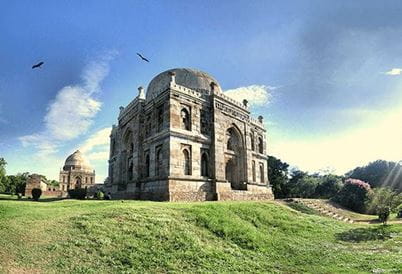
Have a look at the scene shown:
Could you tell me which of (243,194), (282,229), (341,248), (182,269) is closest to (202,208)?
(282,229)

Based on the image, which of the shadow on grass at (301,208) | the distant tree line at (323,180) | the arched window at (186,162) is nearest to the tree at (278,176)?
the distant tree line at (323,180)

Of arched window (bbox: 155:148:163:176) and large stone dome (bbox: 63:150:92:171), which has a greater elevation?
large stone dome (bbox: 63:150:92:171)

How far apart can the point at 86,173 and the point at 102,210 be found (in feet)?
164

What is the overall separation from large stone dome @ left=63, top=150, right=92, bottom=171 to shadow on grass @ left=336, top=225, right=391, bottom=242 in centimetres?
5430

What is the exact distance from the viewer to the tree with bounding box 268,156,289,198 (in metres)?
42.5

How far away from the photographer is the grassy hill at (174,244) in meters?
8.22

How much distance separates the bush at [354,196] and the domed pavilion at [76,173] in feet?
149

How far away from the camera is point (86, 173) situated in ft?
190

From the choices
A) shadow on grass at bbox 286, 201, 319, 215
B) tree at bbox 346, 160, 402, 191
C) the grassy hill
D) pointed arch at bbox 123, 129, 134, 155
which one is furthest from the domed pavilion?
tree at bbox 346, 160, 402, 191

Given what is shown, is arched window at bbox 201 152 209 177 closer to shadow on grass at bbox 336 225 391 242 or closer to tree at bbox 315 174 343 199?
shadow on grass at bbox 336 225 391 242

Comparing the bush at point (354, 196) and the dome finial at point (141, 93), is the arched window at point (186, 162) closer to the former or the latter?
the dome finial at point (141, 93)

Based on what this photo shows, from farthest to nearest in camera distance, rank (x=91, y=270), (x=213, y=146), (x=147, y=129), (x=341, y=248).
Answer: (x=147, y=129), (x=213, y=146), (x=341, y=248), (x=91, y=270)

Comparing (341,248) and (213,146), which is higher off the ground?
(213,146)

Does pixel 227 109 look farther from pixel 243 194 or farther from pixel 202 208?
pixel 202 208
